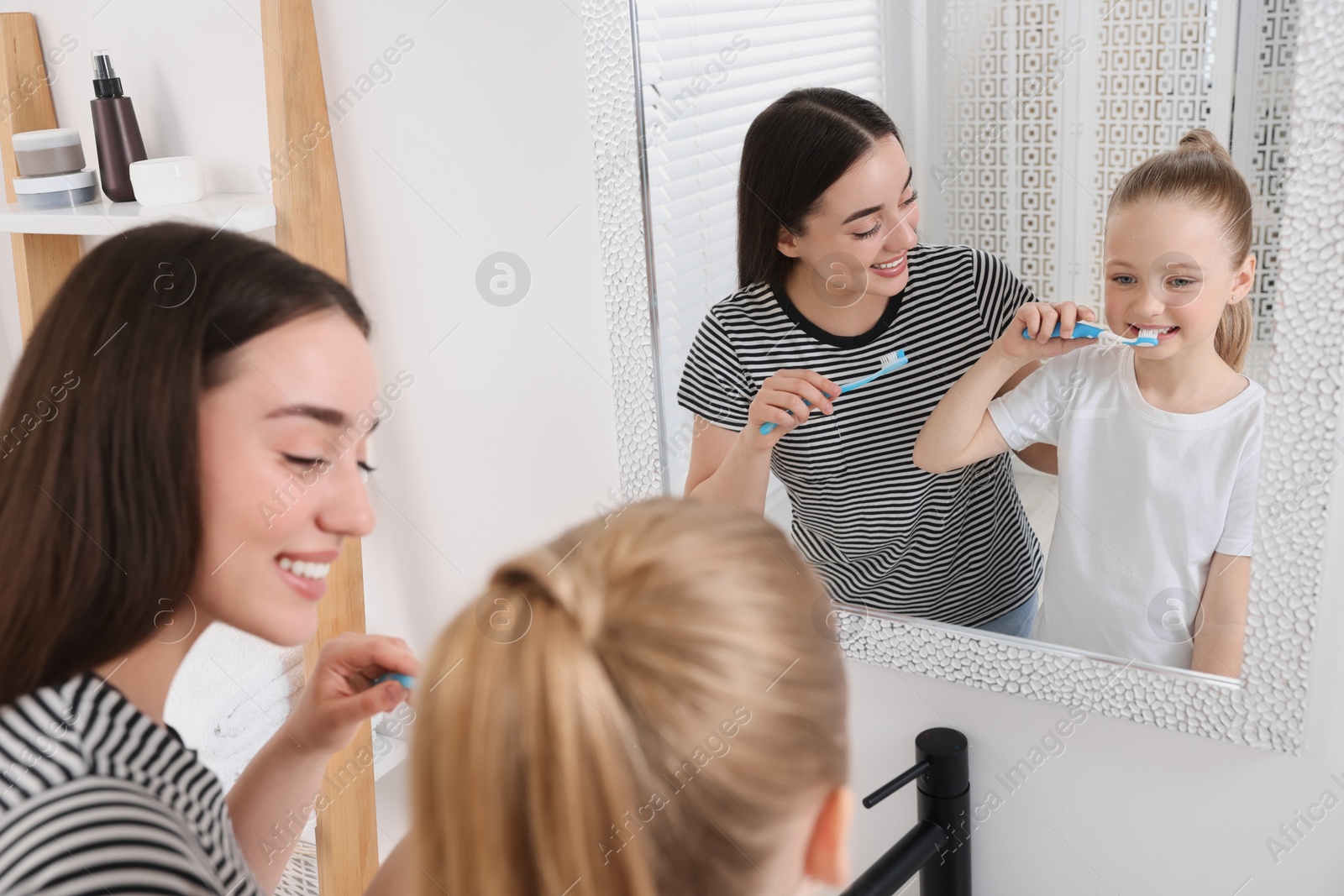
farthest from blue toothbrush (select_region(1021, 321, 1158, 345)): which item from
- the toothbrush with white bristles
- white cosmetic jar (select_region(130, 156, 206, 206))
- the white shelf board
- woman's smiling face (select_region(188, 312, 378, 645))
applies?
white cosmetic jar (select_region(130, 156, 206, 206))

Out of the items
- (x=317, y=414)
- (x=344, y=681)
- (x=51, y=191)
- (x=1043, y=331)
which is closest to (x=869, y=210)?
(x=1043, y=331)

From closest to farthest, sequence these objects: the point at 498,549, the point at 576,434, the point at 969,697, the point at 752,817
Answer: the point at 752,817, the point at 969,697, the point at 576,434, the point at 498,549

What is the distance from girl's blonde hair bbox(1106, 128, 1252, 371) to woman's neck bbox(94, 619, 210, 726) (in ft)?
1.94

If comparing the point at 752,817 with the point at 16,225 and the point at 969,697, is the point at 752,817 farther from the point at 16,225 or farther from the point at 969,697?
the point at 16,225

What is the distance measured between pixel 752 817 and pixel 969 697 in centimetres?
37

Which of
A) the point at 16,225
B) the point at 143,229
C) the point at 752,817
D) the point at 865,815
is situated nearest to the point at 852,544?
the point at 865,815

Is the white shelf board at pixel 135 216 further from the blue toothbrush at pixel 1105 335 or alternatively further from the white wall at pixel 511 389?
the blue toothbrush at pixel 1105 335

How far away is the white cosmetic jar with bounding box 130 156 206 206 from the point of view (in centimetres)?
100

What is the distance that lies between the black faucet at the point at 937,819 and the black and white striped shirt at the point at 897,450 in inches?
3.4

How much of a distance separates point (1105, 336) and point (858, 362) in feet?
0.50

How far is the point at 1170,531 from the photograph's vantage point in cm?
60

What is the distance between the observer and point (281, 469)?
0.60 m

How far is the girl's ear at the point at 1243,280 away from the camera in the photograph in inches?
21.5

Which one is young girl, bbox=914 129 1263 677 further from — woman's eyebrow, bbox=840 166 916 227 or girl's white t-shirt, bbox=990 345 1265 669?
woman's eyebrow, bbox=840 166 916 227
